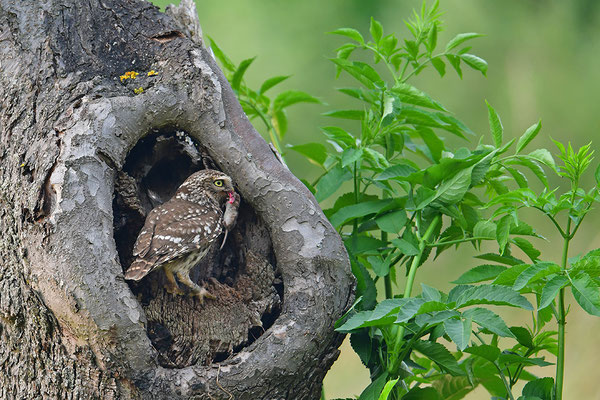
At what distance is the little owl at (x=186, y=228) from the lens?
2.40 m

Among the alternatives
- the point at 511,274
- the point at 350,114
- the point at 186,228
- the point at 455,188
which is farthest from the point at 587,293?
the point at 186,228

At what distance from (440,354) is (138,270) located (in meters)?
Answer: 1.05

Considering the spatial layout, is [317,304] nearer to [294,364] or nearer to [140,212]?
[294,364]

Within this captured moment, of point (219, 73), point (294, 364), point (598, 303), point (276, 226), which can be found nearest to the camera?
point (598, 303)

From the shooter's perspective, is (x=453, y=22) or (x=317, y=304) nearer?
(x=317, y=304)

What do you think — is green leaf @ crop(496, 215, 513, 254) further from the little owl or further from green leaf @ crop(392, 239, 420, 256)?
the little owl

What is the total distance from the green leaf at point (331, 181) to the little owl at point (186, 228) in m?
0.34

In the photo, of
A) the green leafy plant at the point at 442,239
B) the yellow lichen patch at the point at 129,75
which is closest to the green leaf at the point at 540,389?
the green leafy plant at the point at 442,239

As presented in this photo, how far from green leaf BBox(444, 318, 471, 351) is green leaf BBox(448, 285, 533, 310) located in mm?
51

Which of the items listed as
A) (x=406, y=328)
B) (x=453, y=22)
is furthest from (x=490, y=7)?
(x=406, y=328)

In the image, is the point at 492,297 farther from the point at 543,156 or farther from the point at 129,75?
the point at 129,75

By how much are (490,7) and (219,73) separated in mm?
2912

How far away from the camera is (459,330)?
2.01 meters

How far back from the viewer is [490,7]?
4.89 m
